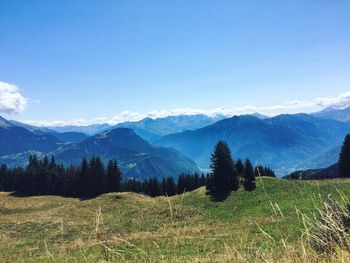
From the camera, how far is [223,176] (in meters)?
64.3

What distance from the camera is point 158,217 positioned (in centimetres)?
5109

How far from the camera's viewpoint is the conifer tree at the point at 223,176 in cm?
6372

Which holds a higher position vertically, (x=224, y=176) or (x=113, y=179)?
(x=224, y=176)

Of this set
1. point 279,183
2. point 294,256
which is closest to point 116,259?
point 294,256

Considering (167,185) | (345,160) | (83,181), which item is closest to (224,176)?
(345,160)

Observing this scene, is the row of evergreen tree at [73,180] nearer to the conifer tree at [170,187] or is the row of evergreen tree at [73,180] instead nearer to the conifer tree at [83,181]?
the conifer tree at [83,181]

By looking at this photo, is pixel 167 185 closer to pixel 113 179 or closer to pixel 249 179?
pixel 113 179

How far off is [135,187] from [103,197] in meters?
38.1

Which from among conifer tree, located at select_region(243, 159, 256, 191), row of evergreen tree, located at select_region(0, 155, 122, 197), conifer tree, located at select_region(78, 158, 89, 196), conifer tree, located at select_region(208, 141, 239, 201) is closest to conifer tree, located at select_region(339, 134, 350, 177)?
conifer tree, located at select_region(243, 159, 256, 191)

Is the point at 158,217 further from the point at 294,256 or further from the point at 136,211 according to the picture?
the point at 294,256

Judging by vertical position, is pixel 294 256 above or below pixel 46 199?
above

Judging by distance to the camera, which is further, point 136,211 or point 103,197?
point 103,197

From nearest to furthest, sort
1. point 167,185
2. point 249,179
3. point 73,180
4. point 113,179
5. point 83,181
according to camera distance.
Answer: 1. point 249,179
2. point 83,181
3. point 73,180
4. point 113,179
5. point 167,185

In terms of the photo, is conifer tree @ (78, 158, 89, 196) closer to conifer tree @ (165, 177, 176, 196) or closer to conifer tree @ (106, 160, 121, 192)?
conifer tree @ (106, 160, 121, 192)
